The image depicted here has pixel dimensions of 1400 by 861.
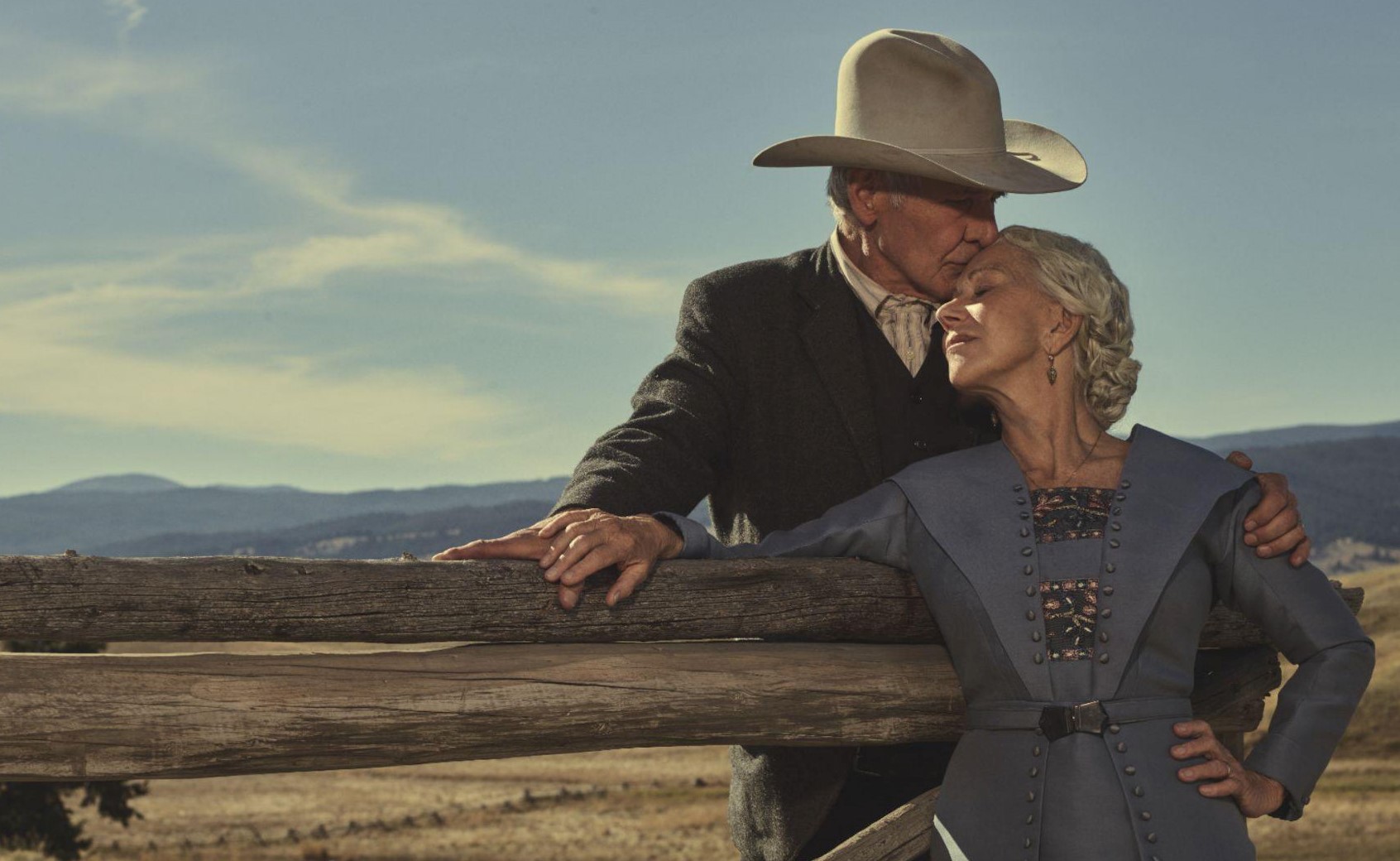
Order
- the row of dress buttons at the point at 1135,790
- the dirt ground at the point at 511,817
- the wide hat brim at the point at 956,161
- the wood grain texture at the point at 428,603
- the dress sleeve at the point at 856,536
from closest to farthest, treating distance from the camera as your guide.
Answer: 1. the wood grain texture at the point at 428,603
2. the row of dress buttons at the point at 1135,790
3. the dress sleeve at the point at 856,536
4. the wide hat brim at the point at 956,161
5. the dirt ground at the point at 511,817

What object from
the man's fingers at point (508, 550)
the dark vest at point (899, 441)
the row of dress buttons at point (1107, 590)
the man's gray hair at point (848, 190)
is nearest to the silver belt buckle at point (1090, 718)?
the row of dress buttons at point (1107, 590)

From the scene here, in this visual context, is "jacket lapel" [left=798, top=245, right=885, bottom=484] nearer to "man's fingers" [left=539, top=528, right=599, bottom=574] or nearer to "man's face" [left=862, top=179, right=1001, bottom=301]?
"man's face" [left=862, top=179, right=1001, bottom=301]

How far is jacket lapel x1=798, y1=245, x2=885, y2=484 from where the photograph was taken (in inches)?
165

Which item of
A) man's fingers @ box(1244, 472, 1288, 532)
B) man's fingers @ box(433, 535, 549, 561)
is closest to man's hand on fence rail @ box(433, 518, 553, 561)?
man's fingers @ box(433, 535, 549, 561)

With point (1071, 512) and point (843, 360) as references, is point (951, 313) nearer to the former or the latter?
point (1071, 512)

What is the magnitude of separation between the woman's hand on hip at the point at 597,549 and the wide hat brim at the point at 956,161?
1218 millimetres

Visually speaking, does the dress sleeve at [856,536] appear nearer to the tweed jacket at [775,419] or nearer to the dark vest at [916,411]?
the tweed jacket at [775,419]

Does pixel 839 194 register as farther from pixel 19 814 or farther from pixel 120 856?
pixel 120 856

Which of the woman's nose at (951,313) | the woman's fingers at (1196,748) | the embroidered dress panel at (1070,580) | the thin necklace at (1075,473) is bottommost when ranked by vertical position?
the woman's fingers at (1196,748)

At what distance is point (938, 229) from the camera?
4.09 m

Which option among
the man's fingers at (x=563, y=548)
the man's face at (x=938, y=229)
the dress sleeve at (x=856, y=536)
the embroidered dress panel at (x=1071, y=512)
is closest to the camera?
the man's fingers at (x=563, y=548)

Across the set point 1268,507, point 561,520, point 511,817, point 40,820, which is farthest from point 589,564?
point 511,817

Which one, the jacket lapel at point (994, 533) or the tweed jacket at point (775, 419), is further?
the tweed jacket at point (775, 419)

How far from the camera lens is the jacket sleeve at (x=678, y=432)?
3664 millimetres
